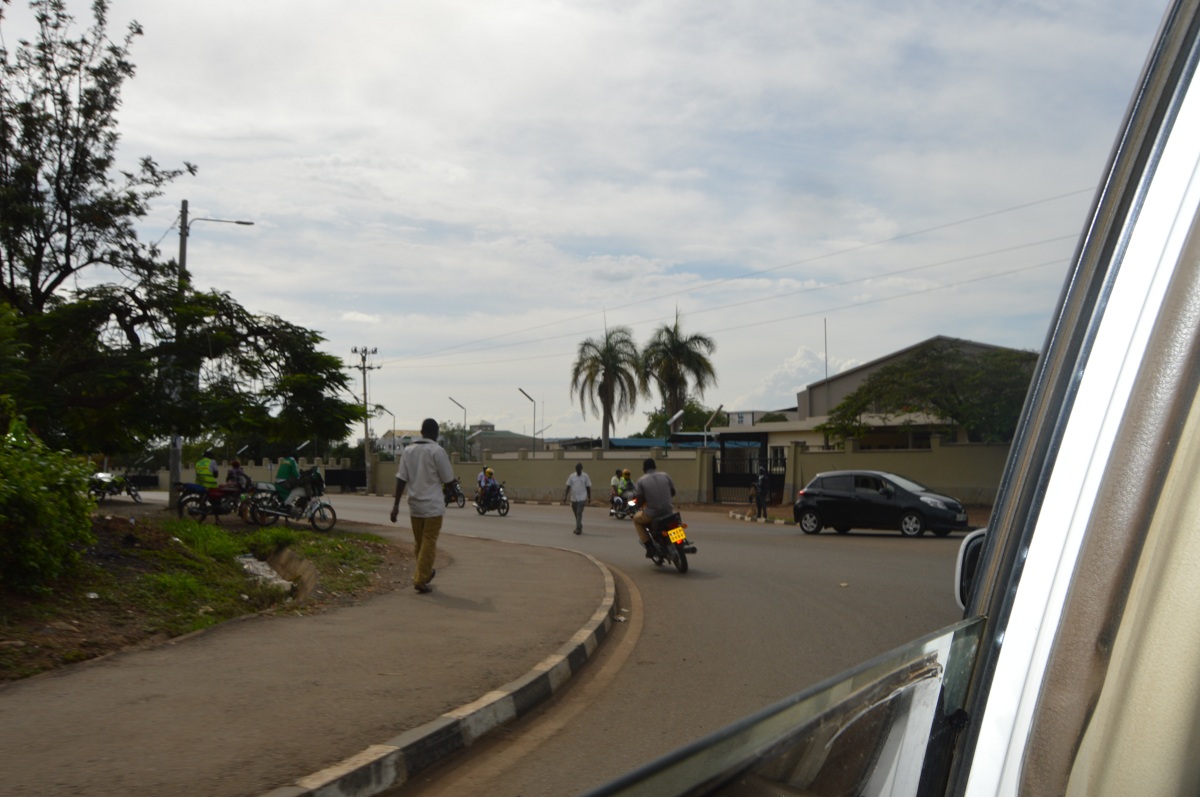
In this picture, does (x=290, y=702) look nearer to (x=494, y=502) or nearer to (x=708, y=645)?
(x=708, y=645)

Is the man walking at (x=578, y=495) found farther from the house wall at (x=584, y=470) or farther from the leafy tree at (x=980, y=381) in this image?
the leafy tree at (x=980, y=381)

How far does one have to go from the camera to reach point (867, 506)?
21312 mm

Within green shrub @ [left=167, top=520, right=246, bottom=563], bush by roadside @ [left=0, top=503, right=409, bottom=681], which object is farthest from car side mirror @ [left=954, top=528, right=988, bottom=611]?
green shrub @ [left=167, top=520, right=246, bottom=563]

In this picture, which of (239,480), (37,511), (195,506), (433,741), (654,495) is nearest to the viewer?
(433,741)

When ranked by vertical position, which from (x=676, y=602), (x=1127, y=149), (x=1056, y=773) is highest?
(x=1127, y=149)

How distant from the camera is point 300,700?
5.55 metres

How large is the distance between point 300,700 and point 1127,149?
5.38 meters

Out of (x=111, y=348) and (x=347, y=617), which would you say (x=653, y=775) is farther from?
(x=111, y=348)

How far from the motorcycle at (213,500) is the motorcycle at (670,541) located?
35.6ft

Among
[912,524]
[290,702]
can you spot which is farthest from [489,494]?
[290,702]

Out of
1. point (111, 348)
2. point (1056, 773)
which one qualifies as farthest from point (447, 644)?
point (111, 348)

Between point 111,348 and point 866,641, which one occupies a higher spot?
point 111,348

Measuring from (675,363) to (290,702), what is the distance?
1600 inches

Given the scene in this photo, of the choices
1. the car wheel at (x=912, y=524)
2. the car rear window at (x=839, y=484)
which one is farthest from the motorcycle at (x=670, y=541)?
the car rear window at (x=839, y=484)
